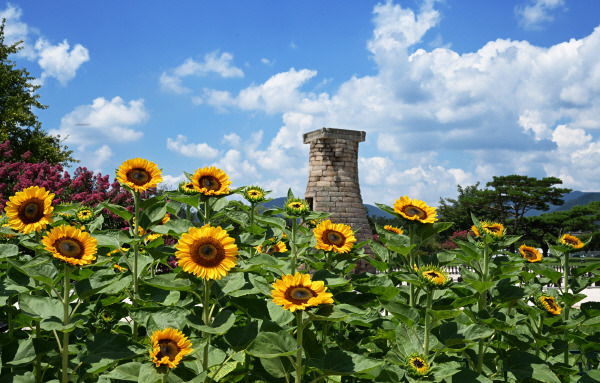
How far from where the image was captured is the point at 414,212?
224cm

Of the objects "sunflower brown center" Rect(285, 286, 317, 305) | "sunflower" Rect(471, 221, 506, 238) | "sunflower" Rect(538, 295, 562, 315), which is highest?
"sunflower" Rect(471, 221, 506, 238)

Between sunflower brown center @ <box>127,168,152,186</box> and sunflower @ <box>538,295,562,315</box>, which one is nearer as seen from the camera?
sunflower brown center @ <box>127,168,152,186</box>

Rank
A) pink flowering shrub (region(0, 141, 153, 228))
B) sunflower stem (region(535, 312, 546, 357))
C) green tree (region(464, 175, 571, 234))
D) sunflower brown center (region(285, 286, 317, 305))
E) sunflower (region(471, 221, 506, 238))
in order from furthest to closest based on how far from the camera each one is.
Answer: green tree (region(464, 175, 571, 234)) < pink flowering shrub (region(0, 141, 153, 228)) < sunflower stem (region(535, 312, 546, 357)) < sunflower (region(471, 221, 506, 238)) < sunflower brown center (region(285, 286, 317, 305))

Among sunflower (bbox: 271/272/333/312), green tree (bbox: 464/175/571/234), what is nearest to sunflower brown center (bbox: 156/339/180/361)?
sunflower (bbox: 271/272/333/312)

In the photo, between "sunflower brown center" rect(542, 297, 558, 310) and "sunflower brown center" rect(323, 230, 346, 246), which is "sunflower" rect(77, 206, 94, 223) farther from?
"sunflower brown center" rect(542, 297, 558, 310)

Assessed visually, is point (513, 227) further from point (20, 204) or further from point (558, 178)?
point (20, 204)

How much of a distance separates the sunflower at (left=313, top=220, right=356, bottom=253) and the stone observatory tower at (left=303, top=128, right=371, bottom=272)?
47.1 feet

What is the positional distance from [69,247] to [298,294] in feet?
2.93

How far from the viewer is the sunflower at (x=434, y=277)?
186 centimetres

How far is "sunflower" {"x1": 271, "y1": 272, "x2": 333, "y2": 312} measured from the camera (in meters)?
1.59

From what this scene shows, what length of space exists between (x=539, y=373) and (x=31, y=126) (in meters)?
25.4

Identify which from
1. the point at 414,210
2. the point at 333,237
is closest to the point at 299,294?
the point at 333,237

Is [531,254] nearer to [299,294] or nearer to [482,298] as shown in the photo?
[482,298]

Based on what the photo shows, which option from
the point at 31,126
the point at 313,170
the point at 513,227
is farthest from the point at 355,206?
the point at 513,227
